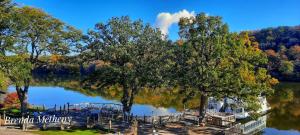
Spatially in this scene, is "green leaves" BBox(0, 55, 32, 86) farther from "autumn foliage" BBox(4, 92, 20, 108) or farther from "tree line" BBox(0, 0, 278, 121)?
"autumn foliage" BBox(4, 92, 20, 108)

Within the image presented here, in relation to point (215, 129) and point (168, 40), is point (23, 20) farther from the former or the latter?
point (215, 129)

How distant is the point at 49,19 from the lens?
52469 mm

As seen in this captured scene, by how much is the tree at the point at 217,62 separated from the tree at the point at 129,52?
3900 mm

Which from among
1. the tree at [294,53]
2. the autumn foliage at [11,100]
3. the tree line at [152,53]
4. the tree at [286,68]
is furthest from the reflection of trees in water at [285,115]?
the tree at [294,53]

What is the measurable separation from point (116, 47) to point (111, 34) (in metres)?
2.38

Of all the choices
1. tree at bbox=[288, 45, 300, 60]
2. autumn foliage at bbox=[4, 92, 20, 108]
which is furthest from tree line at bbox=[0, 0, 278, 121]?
tree at bbox=[288, 45, 300, 60]

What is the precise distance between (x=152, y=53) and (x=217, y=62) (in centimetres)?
883

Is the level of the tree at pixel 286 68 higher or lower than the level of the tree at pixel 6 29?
higher

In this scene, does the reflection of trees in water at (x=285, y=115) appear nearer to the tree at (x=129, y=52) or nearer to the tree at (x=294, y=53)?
the tree at (x=129, y=52)

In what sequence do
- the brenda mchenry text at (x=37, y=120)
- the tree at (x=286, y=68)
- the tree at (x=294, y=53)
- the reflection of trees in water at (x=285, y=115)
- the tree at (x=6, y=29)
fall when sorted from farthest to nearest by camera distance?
the tree at (x=294, y=53), the tree at (x=286, y=68), the reflection of trees in water at (x=285, y=115), the tree at (x=6, y=29), the brenda mchenry text at (x=37, y=120)

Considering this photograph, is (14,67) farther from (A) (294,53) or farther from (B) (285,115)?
(A) (294,53)

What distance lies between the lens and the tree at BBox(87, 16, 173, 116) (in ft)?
157

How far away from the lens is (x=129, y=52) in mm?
48062

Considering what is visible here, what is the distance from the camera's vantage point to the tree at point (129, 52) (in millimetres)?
47938
